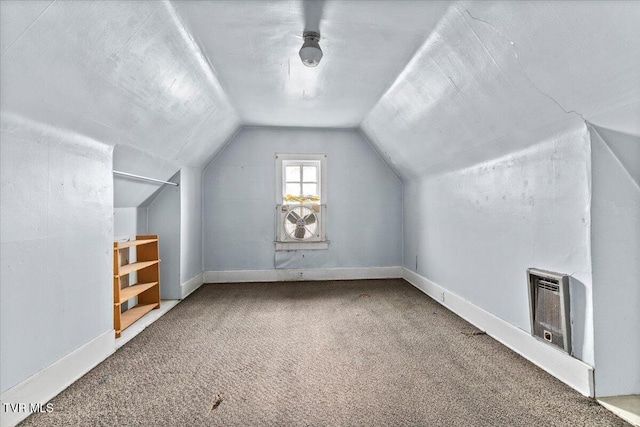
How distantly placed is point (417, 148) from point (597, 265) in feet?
7.20

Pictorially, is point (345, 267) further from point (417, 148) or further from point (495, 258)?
point (495, 258)

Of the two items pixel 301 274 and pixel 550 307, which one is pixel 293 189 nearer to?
pixel 301 274

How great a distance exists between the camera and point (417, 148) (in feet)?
12.0

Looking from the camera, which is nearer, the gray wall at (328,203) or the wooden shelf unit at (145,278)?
the wooden shelf unit at (145,278)

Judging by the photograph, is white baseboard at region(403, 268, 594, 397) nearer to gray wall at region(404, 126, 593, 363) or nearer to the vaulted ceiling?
gray wall at region(404, 126, 593, 363)

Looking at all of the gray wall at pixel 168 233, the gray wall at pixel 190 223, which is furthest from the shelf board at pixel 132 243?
the gray wall at pixel 190 223

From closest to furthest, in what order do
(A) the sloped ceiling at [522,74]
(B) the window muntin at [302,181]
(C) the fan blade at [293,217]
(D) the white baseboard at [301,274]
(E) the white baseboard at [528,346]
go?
(A) the sloped ceiling at [522,74]
(E) the white baseboard at [528,346]
(C) the fan blade at [293,217]
(D) the white baseboard at [301,274]
(B) the window muntin at [302,181]

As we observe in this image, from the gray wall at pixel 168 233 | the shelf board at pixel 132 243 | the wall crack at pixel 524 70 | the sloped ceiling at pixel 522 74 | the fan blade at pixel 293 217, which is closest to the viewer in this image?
the sloped ceiling at pixel 522 74

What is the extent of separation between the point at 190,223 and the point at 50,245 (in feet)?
7.84

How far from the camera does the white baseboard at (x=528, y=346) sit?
5.99 feet

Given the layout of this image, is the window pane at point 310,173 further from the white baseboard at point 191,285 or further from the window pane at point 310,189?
the white baseboard at point 191,285

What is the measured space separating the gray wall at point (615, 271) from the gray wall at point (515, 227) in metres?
0.05

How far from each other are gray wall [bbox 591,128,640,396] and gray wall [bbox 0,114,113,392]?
313cm

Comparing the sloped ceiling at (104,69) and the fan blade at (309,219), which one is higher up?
the sloped ceiling at (104,69)
